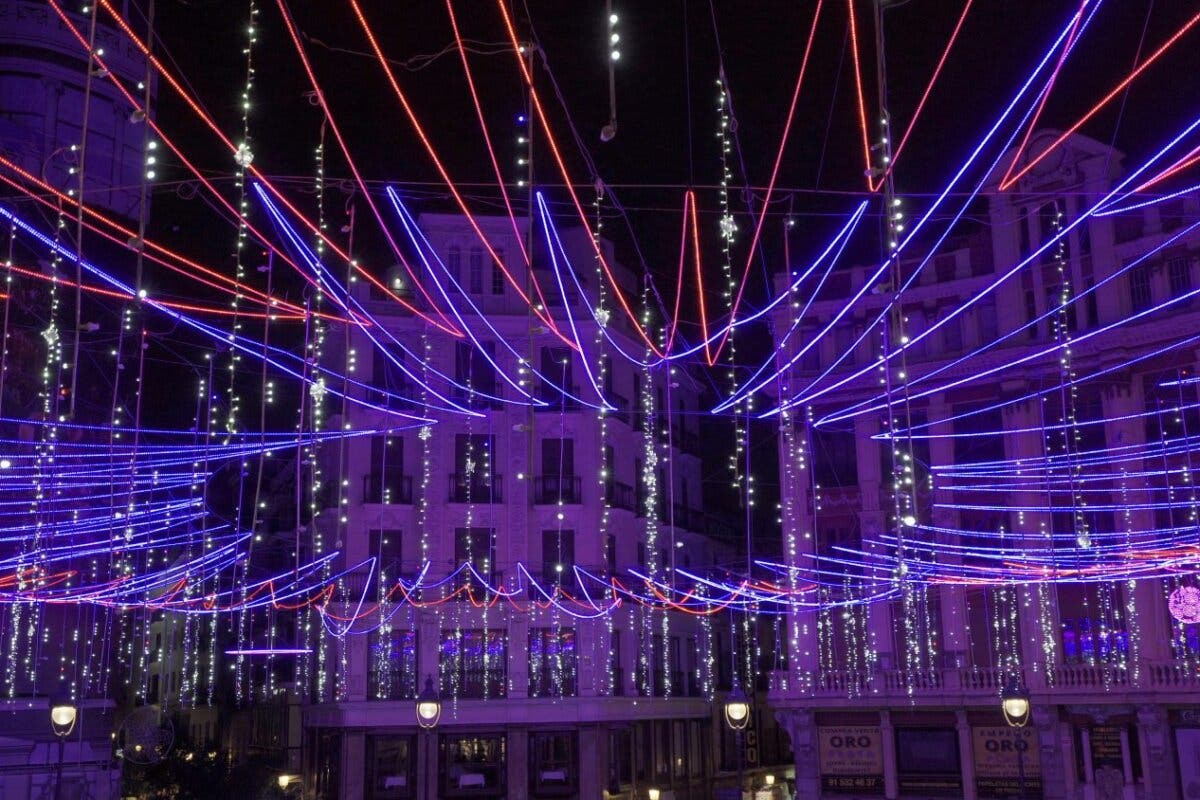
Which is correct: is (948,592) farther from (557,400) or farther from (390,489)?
(390,489)

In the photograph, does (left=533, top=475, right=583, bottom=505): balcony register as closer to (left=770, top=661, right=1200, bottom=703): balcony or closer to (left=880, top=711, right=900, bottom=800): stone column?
(left=770, top=661, right=1200, bottom=703): balcony

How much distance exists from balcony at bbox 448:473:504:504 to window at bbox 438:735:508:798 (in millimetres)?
5928

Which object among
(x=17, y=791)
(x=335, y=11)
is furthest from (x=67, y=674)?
(x=335, y=11)

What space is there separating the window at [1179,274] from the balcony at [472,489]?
657 inches

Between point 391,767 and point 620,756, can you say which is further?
point 620,756

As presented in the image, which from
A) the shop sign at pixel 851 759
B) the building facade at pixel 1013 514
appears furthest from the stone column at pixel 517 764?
the shop sign at pixel 851 759

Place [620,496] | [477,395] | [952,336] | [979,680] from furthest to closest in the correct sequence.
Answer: [620,496]
[477,395]
[952,336]
[979,680]

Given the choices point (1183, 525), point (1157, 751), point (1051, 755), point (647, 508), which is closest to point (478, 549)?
point (647, 508)

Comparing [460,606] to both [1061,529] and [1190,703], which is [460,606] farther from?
[1190,703]

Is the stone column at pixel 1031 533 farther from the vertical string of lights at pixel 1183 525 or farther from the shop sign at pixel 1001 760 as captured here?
the vertical string of lights at pixel 1183 525

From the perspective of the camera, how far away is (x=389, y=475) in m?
30.0

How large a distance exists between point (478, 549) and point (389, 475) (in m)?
2.98

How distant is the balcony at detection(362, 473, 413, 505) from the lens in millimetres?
29875

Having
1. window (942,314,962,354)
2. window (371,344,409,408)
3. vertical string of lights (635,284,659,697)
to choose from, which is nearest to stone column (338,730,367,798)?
vertical string of lights (635,284,659,697)
